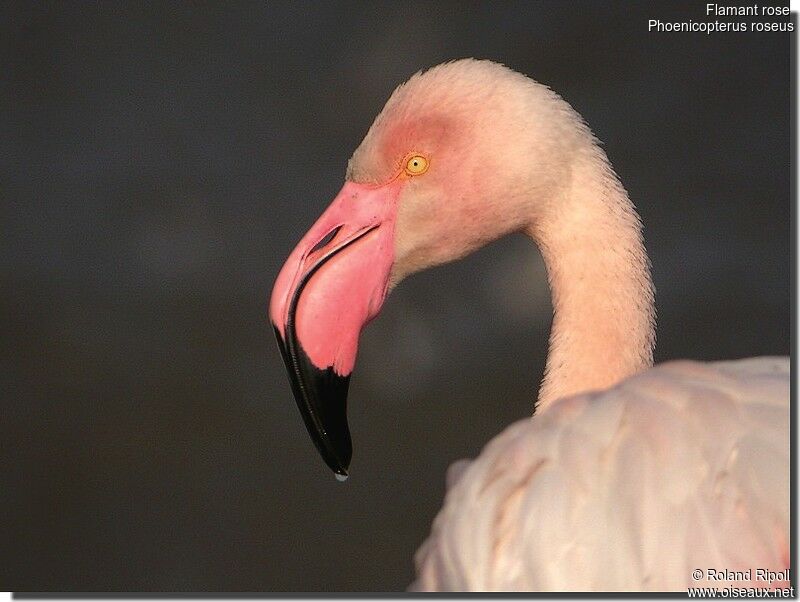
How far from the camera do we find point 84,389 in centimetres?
488

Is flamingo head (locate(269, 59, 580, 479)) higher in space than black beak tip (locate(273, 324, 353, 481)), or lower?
higher

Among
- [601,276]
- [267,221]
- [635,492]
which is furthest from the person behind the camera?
[267,221]

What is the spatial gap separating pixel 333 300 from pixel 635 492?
29.0 inches

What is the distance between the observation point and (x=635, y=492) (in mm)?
1509

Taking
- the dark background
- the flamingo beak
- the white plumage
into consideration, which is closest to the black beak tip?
the flamingo beak

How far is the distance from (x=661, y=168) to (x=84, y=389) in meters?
2.61

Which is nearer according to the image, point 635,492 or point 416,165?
point 635,492

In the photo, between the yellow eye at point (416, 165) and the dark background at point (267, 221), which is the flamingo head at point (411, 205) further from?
the dark background at point (267, 221)

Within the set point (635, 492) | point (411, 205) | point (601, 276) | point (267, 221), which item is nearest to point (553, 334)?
point (601, 276)

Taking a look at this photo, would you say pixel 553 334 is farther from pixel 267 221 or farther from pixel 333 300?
pixel 267 221

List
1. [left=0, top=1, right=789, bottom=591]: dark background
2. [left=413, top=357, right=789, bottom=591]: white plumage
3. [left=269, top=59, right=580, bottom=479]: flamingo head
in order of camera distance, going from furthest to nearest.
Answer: [left=0, top=1, right=789, bottom=591]: dark background, [left=269, top=59, right=580, bottom=479]: flamingo head, [left=413, top=357, right=789, bottom=591]: white plumage

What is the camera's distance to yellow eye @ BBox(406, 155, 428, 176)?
2.10m

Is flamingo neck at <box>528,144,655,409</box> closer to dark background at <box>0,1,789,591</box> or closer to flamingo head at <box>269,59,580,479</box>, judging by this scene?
flamingo head at <box>269,59,580,479</box>

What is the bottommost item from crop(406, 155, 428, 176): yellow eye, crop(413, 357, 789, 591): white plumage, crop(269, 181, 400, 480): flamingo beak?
crop(413, 357, 789, 591): white plumage
